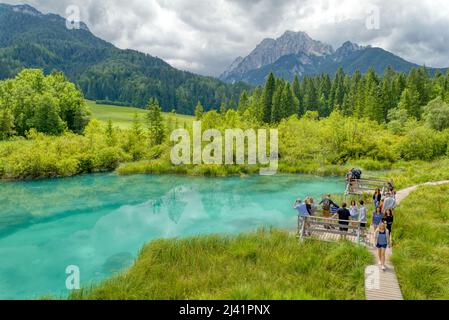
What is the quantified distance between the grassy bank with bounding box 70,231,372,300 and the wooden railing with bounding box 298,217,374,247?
0.70 m

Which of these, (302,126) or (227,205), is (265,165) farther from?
(227,205)

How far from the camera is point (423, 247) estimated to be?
12984 mm

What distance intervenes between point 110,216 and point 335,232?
1556 centimetres

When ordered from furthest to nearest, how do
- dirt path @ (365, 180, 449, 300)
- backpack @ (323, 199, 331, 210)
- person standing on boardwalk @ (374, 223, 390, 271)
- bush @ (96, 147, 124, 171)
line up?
bush @ (96, 147, 124, 171), backpack @ (323, 199, 331, 210), person standing on boardwalk @ (374, 223, 390, 271), dirt path @ (365, 180, 449, 300)

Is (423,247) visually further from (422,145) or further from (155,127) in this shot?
(155,127)

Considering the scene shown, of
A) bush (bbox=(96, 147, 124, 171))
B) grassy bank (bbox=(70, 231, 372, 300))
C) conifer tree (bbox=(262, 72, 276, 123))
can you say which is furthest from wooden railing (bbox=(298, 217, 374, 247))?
conifer tree (bbox=(262, 72, 276, 123))

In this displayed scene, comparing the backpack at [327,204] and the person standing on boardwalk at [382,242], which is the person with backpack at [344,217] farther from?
the person standing on boardwalk at [382,242]

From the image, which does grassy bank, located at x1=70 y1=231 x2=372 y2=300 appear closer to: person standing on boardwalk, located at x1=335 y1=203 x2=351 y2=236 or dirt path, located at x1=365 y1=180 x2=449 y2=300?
dirt path, located at x1=365 y1=180 x2=449 y2=300

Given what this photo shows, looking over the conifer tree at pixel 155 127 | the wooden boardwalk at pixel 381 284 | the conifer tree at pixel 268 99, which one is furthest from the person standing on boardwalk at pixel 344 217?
the conifer tree at pixel 268 99

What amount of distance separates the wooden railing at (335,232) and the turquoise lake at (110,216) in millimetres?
4001

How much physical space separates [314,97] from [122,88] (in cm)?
13233

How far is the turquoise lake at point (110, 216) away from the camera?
49.3 feet

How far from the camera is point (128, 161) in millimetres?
46281

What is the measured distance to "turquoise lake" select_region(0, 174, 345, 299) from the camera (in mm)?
15013
